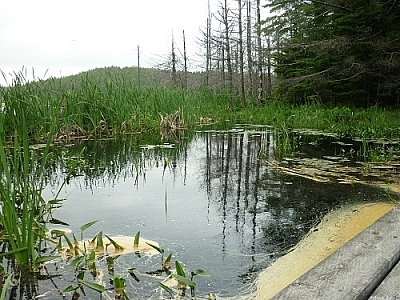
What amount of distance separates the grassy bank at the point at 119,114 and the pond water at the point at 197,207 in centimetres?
72

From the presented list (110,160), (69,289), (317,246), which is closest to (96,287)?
(69,289)

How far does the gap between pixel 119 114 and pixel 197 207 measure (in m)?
3.62

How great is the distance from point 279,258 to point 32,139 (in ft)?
12.6

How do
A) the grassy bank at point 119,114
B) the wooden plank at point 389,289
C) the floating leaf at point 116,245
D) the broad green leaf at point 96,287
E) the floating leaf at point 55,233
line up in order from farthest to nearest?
the grassy bank at point 119,114, the floating leaf at point 55,233, the floating leaf at point 116,245, the broad green leaf at point 96,287, the wooden plank at point 389,289

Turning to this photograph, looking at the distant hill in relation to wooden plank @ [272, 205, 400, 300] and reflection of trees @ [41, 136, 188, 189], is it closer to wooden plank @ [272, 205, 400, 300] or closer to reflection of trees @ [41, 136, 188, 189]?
reflection of trees @ [41, 136, 188, 189]

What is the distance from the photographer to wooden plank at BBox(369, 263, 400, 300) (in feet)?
2.89

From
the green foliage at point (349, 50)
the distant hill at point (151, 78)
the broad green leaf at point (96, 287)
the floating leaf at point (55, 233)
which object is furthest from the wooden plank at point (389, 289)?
the green foliage at point (349, 50)

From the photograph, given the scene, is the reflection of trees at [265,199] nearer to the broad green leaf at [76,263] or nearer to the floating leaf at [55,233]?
the broad green leaf at [76,263]

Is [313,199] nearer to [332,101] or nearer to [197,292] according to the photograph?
[197,292]

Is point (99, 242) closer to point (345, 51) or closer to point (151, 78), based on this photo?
point (345, 51)

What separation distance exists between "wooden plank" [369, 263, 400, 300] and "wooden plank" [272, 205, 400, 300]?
0.02 metres

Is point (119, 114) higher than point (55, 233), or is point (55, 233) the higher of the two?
point (119, 114)

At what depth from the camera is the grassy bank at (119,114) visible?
432 centimetres

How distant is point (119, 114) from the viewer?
562 centimetres
